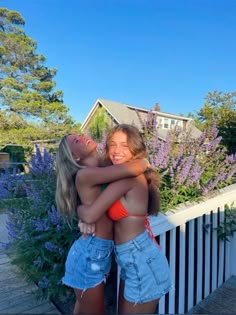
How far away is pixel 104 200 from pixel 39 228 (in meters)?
0.76

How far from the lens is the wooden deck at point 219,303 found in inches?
84.4

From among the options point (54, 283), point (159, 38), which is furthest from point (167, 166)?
point (159, 38)

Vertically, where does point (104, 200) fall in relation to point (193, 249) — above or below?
above

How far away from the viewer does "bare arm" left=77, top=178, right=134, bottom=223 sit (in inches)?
46.3

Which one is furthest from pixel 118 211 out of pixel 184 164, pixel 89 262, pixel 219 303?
pixel 219 303

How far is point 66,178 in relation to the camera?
1.28 m

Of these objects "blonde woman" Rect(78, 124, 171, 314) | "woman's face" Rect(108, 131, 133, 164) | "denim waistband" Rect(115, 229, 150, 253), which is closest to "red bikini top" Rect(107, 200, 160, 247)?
"blonde woman" Rect(78, 124, 171, 314)

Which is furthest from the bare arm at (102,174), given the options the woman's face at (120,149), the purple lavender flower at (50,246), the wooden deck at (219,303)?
the wooden deck at (219,303)

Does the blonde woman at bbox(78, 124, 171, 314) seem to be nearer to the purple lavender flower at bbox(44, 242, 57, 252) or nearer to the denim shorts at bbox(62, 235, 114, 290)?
the denim shorts at bbox(62, 235, 114, 290)

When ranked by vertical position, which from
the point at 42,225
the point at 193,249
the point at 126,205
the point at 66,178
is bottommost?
the point at 193,249

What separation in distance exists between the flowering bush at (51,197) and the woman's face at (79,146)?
56 centimetres

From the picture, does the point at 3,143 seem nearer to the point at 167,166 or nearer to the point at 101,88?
the point at 101,88

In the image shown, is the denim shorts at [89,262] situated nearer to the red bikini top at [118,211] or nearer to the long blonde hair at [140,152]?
the red bikini top at [118,211]

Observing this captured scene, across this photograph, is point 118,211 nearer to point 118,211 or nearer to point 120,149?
point 118,211
